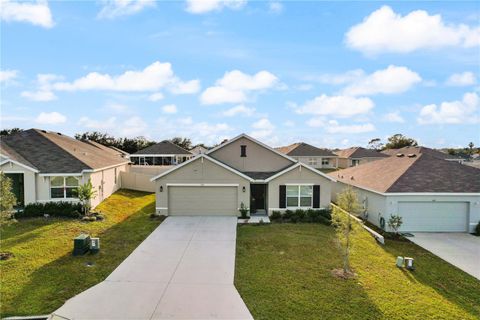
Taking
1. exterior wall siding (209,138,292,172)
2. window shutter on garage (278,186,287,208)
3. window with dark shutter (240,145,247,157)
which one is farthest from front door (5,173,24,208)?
window shutter on garage (278,186,287,208)

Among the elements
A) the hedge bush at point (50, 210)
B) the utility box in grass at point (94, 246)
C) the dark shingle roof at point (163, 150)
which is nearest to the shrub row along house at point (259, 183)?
the hedge bush at point (50, 210)

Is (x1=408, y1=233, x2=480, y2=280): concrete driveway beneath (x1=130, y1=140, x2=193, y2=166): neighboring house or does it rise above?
beneath

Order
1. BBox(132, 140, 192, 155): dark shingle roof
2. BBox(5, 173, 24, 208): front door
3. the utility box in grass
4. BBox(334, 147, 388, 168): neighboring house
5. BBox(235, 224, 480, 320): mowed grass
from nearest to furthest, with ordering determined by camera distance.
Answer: BBox(235, 224, 480, 320): mowed grass → the utility box in grass → BBox(5, 173, 24, 208): front door → BBox(132, 140, 192, 155): dark shingle roof → BBox(334, 147, 388, 168): neighboring house

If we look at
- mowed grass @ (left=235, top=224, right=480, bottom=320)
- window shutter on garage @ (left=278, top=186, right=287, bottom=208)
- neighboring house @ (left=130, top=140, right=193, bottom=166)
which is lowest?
mowed grass @ (left=235, top=224, right=480, bottom=320)

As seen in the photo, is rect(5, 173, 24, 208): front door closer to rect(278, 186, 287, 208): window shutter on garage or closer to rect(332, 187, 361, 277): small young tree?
rect(278, 186, 287, 208): window shutter on garage

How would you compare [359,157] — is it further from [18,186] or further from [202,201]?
[18,186]

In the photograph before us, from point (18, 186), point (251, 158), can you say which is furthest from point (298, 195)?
point (18, 186)

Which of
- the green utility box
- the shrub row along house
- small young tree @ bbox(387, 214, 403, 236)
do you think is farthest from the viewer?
the shrub row along house

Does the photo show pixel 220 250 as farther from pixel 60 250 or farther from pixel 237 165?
pixel 237 165
